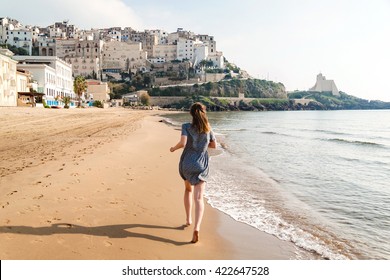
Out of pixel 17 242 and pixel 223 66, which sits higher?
pixel 223 66

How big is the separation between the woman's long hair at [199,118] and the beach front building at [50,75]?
177 ft

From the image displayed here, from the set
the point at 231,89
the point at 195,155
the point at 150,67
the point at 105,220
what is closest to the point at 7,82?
the point at 105,220

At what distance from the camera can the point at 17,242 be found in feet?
13.4

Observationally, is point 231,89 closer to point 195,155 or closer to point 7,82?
point 7,82

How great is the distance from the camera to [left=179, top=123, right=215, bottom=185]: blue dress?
479 cm

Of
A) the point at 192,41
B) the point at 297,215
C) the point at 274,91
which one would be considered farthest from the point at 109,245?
the point at 274,91

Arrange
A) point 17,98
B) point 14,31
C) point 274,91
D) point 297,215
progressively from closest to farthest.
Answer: point 297,215 < point 17,98 < point 14,31 < point 274,91

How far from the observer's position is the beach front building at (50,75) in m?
54.8

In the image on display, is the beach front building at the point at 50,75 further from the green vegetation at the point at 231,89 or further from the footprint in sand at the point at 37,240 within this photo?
the green vegetation at the point at 231,89

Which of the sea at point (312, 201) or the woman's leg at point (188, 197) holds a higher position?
the woman's leg at point (188, 197)

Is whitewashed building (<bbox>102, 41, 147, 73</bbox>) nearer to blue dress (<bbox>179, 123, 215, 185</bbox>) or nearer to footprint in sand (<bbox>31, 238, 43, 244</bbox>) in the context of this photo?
blue dress (<bbox>179, 123, 215, 185</bbox>)

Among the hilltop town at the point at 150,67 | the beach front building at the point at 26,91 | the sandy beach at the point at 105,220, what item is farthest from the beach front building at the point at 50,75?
the sandy beach at the point at 105,220

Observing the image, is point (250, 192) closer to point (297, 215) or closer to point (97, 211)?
point (297, 215)

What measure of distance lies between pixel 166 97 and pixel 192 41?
37488mm
